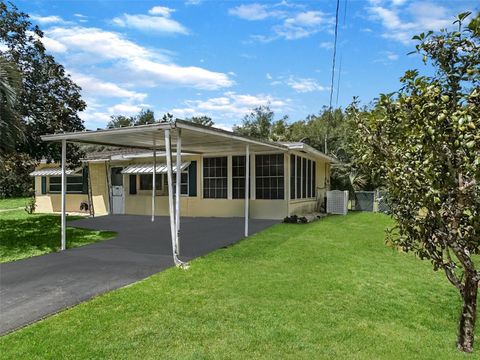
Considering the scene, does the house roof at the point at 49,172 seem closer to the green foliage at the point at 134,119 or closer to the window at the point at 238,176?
the window at the point at 238,176

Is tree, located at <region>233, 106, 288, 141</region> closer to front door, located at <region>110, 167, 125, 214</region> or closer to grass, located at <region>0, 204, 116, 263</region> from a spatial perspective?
front door, located at <region>110, 167, 125, 214</region>

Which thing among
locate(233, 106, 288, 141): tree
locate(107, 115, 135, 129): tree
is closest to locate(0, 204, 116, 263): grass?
locate(233, 106, 288, 141): tree

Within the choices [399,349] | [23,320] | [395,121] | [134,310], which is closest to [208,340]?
[134,310]

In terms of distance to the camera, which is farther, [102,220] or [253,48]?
[253,48]

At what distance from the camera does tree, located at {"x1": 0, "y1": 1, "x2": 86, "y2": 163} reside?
42.5 ft

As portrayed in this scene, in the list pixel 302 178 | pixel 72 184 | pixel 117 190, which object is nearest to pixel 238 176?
pixel 302 178

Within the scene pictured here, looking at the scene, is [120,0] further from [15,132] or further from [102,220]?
[102,220]

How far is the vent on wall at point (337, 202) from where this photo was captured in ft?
60.4

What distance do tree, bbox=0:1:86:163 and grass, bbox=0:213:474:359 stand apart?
8.99m

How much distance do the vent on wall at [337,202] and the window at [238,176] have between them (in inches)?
215

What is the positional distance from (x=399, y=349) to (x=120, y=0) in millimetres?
11165

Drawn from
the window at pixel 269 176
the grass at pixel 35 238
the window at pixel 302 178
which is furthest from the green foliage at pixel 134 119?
the window at pixel 269 176

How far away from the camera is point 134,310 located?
16.1ft

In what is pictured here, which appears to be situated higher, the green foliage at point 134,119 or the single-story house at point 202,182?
the green foliage at point 134,119
